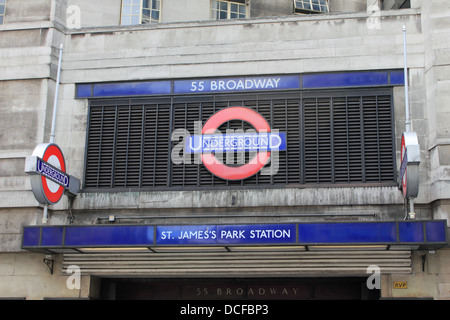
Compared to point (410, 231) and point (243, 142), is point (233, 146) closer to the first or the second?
point (243, 142)

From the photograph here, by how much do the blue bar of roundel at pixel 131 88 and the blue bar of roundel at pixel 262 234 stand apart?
228 inches

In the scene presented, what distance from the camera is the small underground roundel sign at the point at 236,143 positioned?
1884 centimetres

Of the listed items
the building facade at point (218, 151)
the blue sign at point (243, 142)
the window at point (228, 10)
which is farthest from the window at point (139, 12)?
the blue sign at point (243, 142)

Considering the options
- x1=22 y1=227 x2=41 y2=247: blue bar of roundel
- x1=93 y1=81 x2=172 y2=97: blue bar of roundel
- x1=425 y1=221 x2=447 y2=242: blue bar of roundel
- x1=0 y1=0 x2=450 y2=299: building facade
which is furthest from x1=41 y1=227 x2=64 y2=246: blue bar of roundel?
x1=425 y1=221 x2=447 y2=242: blue bar of roundel

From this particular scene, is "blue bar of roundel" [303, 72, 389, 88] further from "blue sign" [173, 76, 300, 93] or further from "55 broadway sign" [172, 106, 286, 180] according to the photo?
"55 broadway sign" [172, 106, 286, 180]

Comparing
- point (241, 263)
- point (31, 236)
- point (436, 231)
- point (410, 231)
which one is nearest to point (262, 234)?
point (241, 263)

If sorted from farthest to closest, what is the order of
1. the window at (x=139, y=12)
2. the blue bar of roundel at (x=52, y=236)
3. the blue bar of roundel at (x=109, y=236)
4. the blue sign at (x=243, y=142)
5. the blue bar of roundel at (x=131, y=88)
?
the window at (x=139, y=12)
the blue bar of roundel at (x=131, y=88)
the blue sign at (x=243, y=142)
the blue bar of roundel at (x=52, y=236)
the blue bar of roundel at (x=109, y=236)

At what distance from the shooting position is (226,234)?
16.5m

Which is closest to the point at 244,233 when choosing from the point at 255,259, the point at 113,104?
the point at 255,259

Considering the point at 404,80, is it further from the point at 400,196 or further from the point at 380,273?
the point at 380,273

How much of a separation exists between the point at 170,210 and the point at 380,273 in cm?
635

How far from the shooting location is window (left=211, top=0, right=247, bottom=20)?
24422mm

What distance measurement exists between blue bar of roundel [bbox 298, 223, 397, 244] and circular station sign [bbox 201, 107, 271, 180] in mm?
3164

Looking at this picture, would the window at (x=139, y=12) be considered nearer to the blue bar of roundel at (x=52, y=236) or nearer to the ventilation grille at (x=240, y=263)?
the blue bar of roundel at (x=52, y=236)
